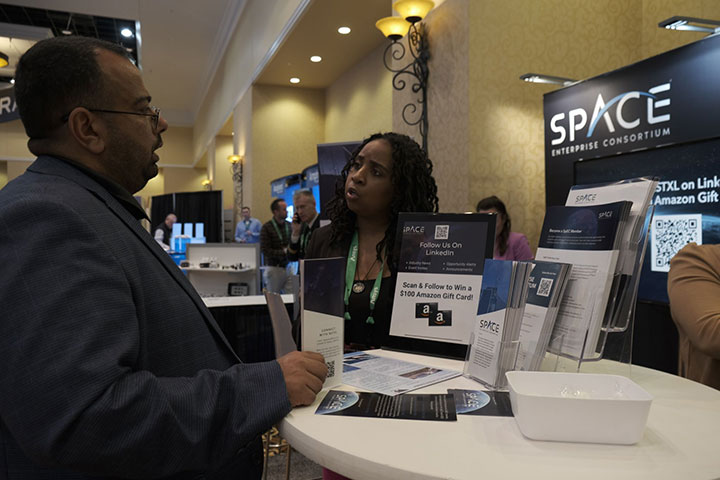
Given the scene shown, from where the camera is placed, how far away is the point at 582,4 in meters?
4.08

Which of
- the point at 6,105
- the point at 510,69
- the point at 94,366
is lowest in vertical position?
the point at 94,366

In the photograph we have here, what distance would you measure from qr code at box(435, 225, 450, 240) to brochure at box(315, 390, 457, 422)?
1.40 ft

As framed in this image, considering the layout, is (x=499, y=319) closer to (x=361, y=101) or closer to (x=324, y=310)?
(x=324, y=310)

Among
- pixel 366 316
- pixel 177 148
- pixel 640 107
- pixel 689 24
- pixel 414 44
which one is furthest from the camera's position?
pixel 177 148

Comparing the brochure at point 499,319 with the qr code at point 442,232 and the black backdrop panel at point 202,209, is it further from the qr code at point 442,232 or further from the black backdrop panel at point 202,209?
the black backdrop panel at point 202,209

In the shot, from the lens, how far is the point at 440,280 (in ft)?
4.17

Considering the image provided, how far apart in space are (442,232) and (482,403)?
0.48m

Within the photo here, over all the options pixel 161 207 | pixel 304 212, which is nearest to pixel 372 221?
pixel 304 212

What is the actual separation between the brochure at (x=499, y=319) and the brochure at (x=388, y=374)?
109 mm

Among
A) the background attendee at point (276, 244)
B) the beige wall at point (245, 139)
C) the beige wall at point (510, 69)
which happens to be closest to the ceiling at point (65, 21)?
the beige wall at point (245, 139)

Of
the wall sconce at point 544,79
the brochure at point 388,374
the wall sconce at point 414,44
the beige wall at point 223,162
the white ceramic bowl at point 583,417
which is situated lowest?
the brochure at point 388,374

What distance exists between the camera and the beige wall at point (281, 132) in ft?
31.5

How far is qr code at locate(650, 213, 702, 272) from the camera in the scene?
8.24 ft

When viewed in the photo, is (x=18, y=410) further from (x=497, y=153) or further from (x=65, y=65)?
(x=497, y=153)
